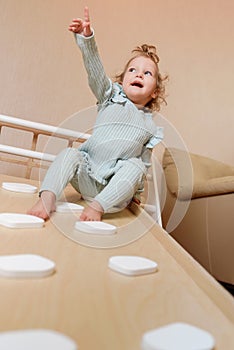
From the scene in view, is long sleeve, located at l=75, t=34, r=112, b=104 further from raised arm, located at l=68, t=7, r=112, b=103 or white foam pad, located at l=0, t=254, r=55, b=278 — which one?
white foam pad, located at l=0, t=254, r=55, b=278

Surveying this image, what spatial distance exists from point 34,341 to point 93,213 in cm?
46

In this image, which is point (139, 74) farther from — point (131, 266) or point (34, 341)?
point (34, 341)

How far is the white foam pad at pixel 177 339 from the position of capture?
272 mm

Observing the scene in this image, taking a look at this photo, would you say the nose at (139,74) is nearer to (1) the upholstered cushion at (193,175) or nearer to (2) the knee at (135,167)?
(2) the knee at (135,167)

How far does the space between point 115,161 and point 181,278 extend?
16.2 inches

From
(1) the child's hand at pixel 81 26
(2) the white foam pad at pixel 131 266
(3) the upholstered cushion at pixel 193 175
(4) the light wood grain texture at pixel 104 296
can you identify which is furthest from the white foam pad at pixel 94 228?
(3) the upholstered cushion at pixel 193 175

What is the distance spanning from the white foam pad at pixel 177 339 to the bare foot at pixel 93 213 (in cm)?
40

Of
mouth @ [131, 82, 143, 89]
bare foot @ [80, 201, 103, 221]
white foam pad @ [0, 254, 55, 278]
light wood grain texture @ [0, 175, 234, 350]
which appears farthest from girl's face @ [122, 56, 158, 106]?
white foam pad @ [0, 254, 55, 278]

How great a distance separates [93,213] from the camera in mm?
712

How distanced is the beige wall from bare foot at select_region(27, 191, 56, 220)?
732 mm

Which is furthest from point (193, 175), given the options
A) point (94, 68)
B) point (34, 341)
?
point (34, 341)

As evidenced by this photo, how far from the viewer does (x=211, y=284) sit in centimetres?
46

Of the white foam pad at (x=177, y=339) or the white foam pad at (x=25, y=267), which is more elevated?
the white foam pad at (x=177, y=339)

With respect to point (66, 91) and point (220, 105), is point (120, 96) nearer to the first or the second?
point (66, 91)
